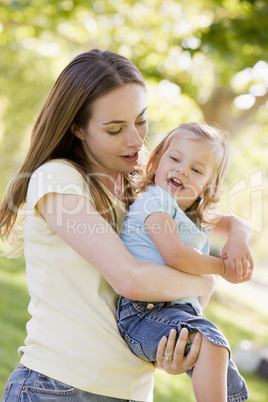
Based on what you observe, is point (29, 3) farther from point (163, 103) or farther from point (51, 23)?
point (163, 103)

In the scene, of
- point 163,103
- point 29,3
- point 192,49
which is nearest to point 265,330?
point 163,103

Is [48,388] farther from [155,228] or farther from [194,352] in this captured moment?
[155,228]

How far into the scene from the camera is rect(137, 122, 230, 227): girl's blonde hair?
86.4 inches

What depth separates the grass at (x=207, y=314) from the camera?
5.70 m

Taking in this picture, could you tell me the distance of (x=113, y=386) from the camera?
176cm

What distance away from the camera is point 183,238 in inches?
77.9

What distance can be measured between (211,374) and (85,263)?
0.55m

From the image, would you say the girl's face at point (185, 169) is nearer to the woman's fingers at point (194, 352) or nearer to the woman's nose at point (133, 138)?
the woman's nose at point (133, 138)

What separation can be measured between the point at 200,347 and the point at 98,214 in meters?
0.54

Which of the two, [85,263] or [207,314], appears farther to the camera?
[207,314]

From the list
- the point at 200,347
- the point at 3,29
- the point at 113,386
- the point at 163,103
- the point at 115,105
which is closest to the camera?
the point at 200,347

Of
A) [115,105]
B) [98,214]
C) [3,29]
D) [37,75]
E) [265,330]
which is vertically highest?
[115,105]

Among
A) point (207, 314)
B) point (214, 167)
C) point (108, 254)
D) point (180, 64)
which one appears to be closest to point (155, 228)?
point (108, 254)

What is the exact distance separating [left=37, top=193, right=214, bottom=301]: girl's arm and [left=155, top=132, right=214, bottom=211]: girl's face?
417mm
